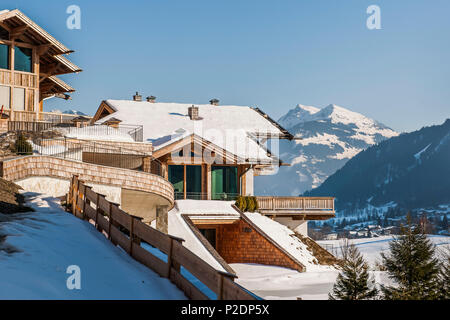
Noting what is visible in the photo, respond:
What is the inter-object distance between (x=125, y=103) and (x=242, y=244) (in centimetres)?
1852

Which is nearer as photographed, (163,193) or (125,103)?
(163,193)

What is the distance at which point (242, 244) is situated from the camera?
3191cm

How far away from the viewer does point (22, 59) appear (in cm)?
3375

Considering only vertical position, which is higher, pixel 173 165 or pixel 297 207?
pixel 173 165

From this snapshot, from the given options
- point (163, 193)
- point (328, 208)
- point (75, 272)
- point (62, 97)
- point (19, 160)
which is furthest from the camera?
point (62, 97)

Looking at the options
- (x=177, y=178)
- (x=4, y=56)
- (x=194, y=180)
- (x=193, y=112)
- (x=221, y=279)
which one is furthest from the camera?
(x=193, y=112)

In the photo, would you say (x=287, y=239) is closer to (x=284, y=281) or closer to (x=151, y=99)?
(x=284, y=281)

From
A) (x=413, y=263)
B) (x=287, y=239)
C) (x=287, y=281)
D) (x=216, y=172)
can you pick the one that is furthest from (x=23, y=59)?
(x=413, y=263)

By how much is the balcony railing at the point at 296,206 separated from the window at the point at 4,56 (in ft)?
55.2

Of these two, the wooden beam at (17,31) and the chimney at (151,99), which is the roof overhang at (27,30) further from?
the chimney at (151,99)

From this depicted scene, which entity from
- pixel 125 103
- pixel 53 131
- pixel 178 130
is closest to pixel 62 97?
pixel 125 103

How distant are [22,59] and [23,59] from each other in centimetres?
6

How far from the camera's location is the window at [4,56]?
106 feet
